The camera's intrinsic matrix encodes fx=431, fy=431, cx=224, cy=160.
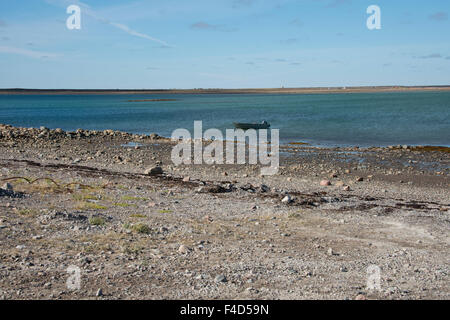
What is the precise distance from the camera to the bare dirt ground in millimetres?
6996

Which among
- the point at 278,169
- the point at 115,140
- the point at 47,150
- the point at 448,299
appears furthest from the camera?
the point at 115,140

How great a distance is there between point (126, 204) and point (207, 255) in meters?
4.80

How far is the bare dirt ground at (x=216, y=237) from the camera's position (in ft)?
23.0

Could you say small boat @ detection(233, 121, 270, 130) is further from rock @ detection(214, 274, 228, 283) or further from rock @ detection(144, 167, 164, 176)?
rock @ detection(214, 274, 228, 283)

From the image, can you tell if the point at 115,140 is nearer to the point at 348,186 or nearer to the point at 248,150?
the point at 248,150

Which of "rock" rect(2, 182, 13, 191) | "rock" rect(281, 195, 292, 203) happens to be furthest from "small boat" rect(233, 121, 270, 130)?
"rock" rect(2, 182, 13, 191)

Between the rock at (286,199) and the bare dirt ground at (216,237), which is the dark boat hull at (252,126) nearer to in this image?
the bare dirt ground at (216,237)

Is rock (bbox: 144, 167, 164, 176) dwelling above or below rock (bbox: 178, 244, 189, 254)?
above

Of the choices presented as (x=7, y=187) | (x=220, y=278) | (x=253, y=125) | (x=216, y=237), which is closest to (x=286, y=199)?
(x=216, y=237)

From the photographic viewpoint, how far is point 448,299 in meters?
6.73

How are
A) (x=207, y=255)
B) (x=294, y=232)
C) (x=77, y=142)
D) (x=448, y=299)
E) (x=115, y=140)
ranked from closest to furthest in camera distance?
1. (x=448, y=299)
2. (x=207, y=255)
3. (x=294, y=232)
4. (x=77, y=142)
5. (x=115, y=140)

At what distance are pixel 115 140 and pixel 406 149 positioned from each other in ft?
73.9
